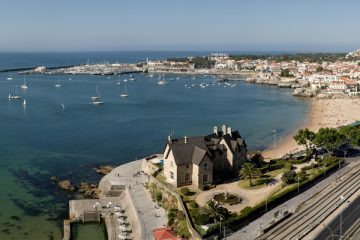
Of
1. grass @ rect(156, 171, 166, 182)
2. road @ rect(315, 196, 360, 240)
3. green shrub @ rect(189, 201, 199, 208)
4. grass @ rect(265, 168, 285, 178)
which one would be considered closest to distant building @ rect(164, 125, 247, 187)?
grass @ rect(156, 171, 166, 182)

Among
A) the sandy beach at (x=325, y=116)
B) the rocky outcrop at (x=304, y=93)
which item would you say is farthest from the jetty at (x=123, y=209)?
the rocky outcrop at (x=304, y=93)

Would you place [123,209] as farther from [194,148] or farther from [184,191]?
[194,148]

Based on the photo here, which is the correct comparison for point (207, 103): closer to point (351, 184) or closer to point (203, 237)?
point (351, 184)

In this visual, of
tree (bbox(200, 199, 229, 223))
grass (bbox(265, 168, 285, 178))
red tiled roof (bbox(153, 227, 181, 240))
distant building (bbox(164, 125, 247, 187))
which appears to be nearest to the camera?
red tiled roof (bbox(153, 227, 181, 240))

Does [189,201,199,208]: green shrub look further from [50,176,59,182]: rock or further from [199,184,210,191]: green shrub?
[50,176,59,182]: rock

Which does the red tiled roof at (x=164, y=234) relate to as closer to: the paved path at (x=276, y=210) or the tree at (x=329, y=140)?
the paved path at (x=276, y=210)

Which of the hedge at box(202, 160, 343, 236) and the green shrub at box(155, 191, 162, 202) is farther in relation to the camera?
the green shrub at box(155, 191, 162, 202)

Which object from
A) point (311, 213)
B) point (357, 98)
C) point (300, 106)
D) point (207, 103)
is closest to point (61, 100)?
point (207, 103)
